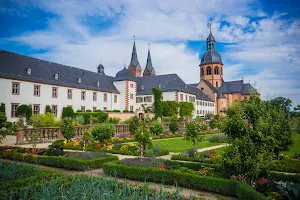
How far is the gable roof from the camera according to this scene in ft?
98.2

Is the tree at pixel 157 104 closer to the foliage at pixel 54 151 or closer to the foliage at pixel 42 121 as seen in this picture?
the foliage at pixel 42 121

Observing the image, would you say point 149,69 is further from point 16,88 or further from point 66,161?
point 66,161

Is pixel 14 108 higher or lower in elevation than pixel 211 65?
lower

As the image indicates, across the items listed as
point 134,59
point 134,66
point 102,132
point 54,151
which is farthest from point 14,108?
point 134,59

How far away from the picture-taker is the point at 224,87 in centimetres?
7750

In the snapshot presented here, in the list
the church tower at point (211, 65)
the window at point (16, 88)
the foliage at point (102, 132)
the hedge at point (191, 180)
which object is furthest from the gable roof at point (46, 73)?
the church tower at point (211, 65)

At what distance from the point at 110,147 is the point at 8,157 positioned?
232 inches

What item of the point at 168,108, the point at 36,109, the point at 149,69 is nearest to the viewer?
the point at 36,109

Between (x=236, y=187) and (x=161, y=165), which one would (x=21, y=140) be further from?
(x=236, y=187)

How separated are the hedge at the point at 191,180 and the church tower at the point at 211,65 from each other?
73.6 m

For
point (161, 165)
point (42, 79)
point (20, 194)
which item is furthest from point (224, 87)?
point (20, 194)

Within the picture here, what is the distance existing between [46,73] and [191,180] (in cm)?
3357

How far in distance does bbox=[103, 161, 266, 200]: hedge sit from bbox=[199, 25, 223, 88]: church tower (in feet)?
242

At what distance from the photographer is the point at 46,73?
34.8 m
